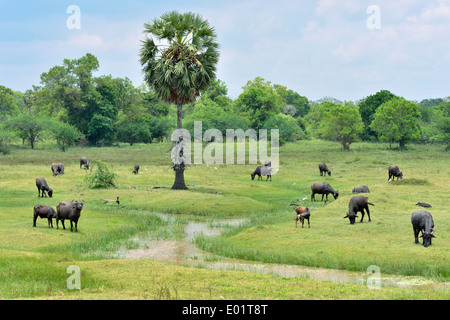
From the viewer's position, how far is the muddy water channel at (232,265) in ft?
52.6

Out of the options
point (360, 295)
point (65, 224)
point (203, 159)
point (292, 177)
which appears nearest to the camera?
point (360, 295)

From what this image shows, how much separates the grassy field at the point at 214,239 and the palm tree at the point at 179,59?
767cm

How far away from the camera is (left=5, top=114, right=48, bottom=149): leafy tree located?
8325 centimetres

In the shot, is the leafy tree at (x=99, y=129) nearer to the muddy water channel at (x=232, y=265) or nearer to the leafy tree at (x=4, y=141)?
the leafy tree at (x=4, y=141)

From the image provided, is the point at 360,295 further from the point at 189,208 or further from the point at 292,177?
the point at 292,177

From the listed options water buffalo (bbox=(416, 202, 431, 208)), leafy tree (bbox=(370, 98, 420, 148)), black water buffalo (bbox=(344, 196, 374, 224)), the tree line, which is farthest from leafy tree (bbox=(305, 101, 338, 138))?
black water buffalo (bbox=(344, 196, 374, 224))

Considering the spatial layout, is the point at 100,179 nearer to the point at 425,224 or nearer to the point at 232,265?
the point at 232,265

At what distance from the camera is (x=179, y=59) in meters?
39.8

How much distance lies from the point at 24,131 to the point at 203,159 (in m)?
35.3

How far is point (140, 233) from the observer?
25.5m

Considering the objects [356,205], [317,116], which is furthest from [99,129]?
[356,205]

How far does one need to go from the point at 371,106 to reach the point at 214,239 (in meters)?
93.5

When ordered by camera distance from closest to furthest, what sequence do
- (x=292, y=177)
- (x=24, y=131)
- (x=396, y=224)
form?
(x=396, y=224) < (x=292, y=177) < (x=24, y=131)
